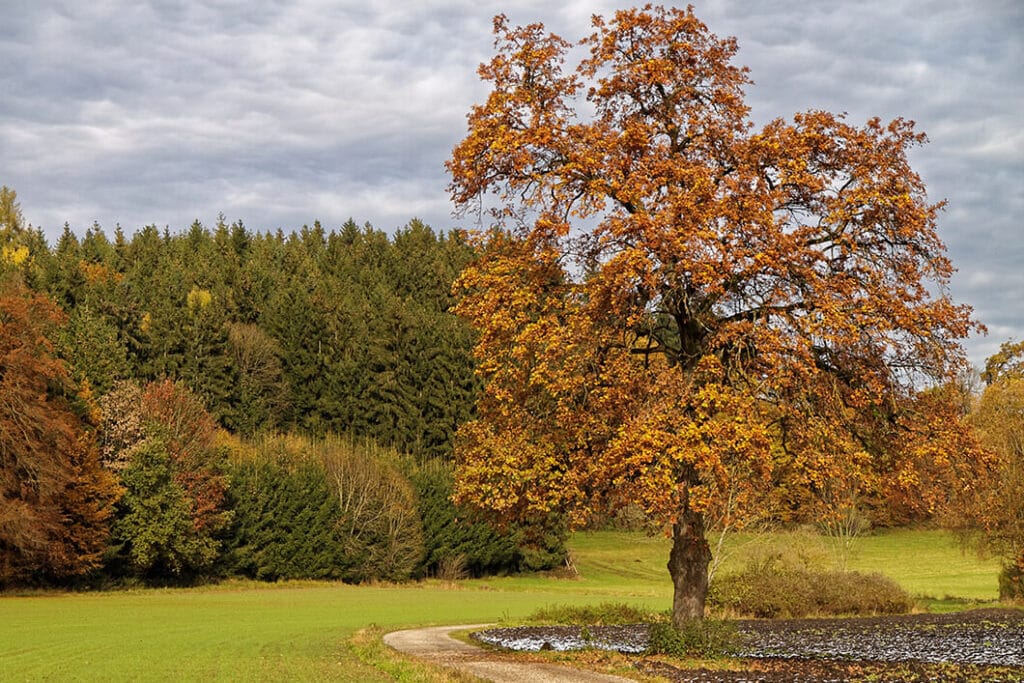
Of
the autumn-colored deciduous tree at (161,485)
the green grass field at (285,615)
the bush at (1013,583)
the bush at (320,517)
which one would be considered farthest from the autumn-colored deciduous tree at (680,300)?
the bush at (320,517)

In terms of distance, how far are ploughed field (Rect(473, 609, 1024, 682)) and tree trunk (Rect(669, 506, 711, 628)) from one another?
Answer: 1.36 metres

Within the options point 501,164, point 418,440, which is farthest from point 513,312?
point 418,440

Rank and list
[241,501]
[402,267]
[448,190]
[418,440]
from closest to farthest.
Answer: [448,190] < [241,501] < [418,440] < [402,267]

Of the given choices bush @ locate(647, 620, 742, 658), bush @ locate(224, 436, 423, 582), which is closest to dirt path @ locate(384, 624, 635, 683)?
bush @ locate(647, 620, 742, 658)

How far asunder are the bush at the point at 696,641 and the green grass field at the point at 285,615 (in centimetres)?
553

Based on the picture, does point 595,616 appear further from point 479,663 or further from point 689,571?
point 479,663

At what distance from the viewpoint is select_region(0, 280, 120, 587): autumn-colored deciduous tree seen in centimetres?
4691

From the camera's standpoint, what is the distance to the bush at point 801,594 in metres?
38.5

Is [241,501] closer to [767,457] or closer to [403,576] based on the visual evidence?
[403,576]

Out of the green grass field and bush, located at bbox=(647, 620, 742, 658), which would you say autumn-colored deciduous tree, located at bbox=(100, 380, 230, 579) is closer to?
the green grass field

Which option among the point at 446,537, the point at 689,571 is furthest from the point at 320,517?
the point at 689,571

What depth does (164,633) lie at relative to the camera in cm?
3084

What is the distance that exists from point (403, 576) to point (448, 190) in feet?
158

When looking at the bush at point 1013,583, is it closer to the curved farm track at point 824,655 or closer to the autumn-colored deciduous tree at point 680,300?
the curved farm track at point 824,655
